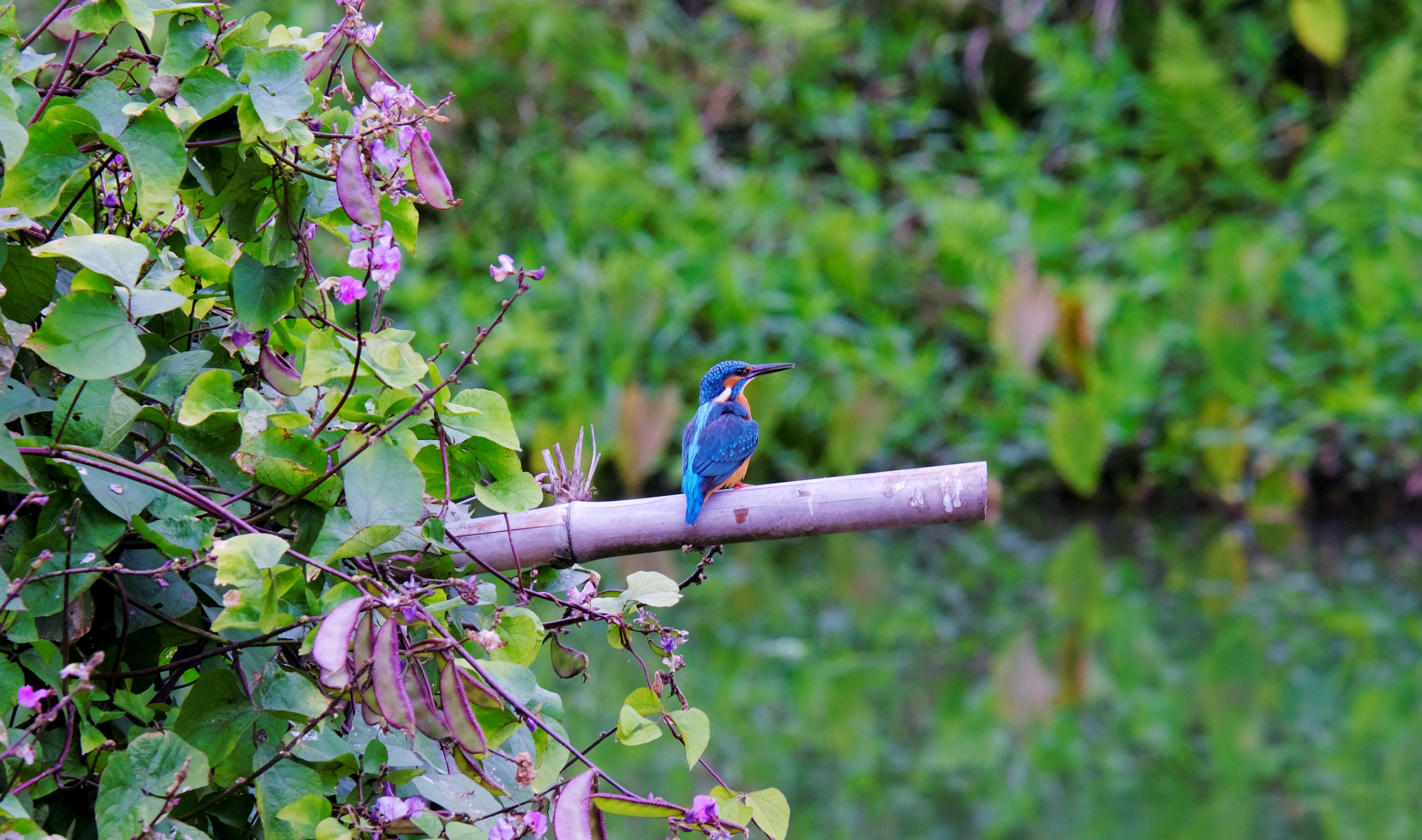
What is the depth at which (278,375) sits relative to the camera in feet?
3.43

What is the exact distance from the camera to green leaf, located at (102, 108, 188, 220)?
92 cm

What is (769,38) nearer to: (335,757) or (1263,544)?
(1263,544)

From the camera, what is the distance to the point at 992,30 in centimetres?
906

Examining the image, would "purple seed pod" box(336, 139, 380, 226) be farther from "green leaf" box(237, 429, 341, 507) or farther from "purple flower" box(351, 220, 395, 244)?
"green leaf" box(237, 429, 341, 507)

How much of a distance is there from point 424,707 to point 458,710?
0.04m

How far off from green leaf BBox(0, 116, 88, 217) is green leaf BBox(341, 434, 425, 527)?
0.90 feet

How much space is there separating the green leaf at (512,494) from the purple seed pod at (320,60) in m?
0.34

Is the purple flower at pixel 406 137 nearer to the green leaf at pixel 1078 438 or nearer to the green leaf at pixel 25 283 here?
→ the green leaf at pixel 25 283

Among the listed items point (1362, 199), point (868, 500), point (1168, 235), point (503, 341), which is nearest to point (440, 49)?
point (503, 341)

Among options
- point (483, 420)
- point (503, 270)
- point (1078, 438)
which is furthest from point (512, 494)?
point (1078, 438)

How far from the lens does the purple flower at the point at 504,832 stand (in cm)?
93

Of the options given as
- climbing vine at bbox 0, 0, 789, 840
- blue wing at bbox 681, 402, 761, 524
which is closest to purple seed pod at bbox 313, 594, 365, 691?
climbing vine at bbox 0, 0, 789, 840

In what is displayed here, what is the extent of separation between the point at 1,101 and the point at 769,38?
8.33 meters

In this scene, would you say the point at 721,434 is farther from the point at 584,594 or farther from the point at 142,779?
the point at 142,779
